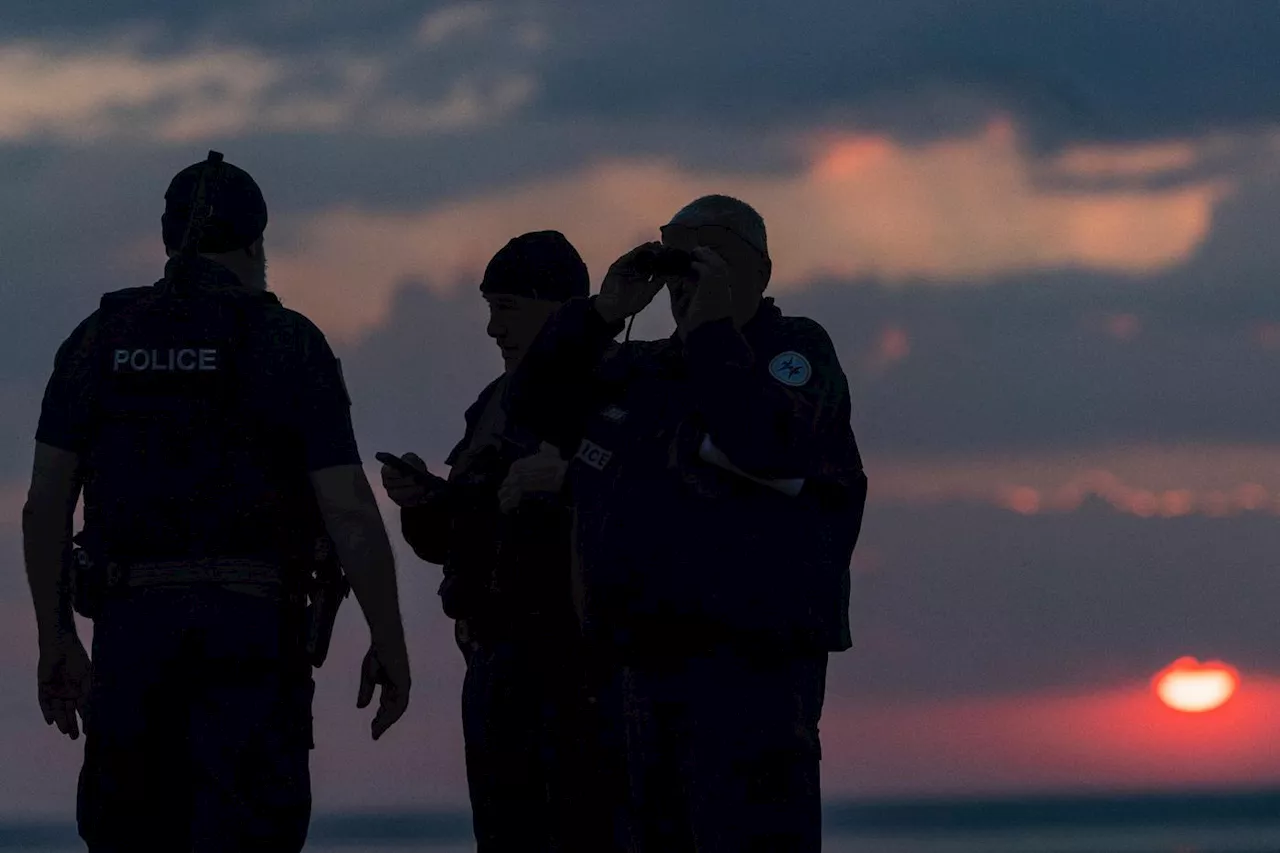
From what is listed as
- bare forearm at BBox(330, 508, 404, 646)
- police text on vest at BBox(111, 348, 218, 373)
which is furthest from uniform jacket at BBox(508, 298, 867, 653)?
police text on vest at BBox(111, 348, 218, 373)

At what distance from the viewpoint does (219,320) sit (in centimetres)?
670

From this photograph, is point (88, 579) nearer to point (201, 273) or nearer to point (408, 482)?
point (201, 273)

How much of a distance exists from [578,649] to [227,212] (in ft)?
7.59

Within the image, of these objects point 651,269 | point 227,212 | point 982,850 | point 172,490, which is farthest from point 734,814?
point 982,850

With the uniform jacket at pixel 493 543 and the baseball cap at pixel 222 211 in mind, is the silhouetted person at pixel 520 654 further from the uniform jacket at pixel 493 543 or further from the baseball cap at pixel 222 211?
the baseball cap at pixel 222 211

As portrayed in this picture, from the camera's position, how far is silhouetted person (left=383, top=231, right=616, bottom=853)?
26.4 ft

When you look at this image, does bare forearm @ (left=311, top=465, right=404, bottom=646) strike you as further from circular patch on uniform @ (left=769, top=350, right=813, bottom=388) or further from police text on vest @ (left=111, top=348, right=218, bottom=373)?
circular patch on uniform @ (left=769, top=350, right=813, bottom=388)

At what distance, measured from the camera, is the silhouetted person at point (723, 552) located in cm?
605

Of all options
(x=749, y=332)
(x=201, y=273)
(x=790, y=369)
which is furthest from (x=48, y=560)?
(x=790, y=369)

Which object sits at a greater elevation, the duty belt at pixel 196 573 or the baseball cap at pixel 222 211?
the baseball cap at pixel 222 211

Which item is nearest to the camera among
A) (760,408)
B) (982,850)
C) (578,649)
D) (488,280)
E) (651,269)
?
(760,408)

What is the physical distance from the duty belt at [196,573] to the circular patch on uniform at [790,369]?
1.85 m

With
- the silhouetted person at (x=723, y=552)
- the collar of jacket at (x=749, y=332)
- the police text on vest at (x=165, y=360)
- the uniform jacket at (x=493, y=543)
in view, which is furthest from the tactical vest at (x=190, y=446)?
the uniform jacket at (x=493, y=543)

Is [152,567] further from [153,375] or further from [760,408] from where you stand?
[760,408]
